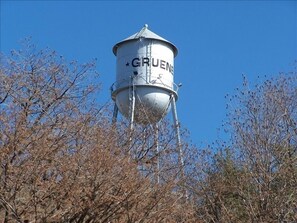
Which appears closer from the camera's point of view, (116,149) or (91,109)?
(116,149)

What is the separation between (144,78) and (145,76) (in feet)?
0.27

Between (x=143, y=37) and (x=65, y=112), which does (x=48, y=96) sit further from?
(x=143, y=37)

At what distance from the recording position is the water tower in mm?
19688

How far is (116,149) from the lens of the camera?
1349cm

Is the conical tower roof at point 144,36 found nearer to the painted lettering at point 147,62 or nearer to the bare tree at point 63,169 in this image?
the painted lettering at point 147,62

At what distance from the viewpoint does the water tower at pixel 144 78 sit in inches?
775

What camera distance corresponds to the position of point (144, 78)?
1981 cm

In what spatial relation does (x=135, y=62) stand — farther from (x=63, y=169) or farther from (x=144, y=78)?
(x=63, y=169)

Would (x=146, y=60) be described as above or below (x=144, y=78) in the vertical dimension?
above

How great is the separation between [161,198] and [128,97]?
6.94 metres

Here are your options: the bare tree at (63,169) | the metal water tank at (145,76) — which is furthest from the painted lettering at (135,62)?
the bare tree at (63,169)

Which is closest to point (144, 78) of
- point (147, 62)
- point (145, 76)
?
point (145, 76)

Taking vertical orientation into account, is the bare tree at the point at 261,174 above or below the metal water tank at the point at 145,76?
below

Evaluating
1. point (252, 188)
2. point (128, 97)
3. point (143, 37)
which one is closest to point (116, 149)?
point (252, 188)
